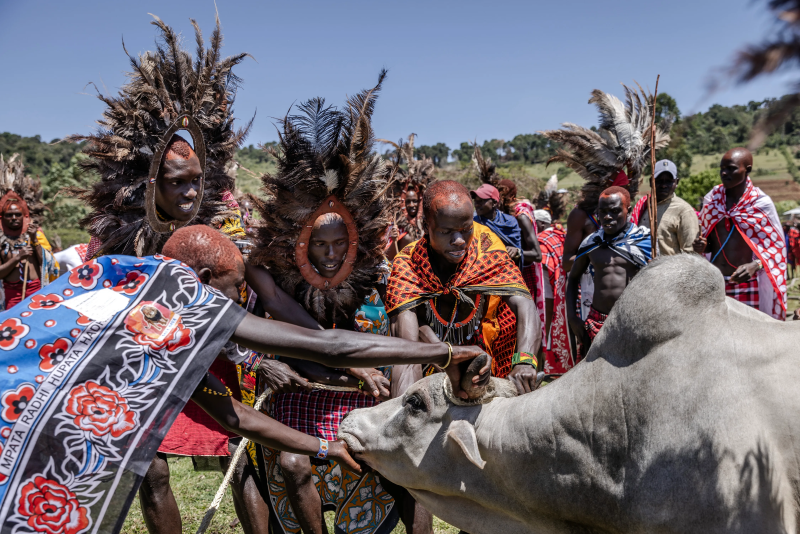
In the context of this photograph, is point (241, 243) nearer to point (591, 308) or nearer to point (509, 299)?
point (509, 299)

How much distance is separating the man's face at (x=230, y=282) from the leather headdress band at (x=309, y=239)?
63 centimetres

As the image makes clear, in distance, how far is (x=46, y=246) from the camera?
984 cm

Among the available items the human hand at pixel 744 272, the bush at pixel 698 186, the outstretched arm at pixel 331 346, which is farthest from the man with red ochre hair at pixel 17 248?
the bush at pixel 698 186

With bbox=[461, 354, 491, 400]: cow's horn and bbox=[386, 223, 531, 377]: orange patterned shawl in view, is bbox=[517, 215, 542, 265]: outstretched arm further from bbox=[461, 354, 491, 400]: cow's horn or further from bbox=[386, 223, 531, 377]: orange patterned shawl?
bbox=[461, 354, 491, 400]: cow's horn

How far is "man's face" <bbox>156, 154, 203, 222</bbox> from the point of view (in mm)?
4168

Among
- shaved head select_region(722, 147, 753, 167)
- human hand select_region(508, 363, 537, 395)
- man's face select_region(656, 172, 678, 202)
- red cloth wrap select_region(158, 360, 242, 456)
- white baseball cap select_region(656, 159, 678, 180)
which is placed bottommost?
red cloth wrap select_region(158, 360, 242, 456)

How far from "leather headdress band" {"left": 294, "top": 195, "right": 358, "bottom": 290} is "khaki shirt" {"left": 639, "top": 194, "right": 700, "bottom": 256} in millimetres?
4162

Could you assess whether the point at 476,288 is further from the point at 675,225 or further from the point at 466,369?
the point at 675,225

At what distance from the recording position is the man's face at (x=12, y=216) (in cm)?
924

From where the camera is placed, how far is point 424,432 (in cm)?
316

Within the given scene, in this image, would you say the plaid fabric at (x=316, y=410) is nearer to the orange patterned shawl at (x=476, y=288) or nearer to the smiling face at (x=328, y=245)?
the orange patterned shawl at (x=476, y=288)

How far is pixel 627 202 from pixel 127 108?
4.50 m

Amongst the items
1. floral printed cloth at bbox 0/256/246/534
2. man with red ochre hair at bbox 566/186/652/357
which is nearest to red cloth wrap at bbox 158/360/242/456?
floral printed cloth at bbox 0/256/246/534

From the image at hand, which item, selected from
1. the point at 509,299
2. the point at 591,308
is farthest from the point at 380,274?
the point at 591,308
